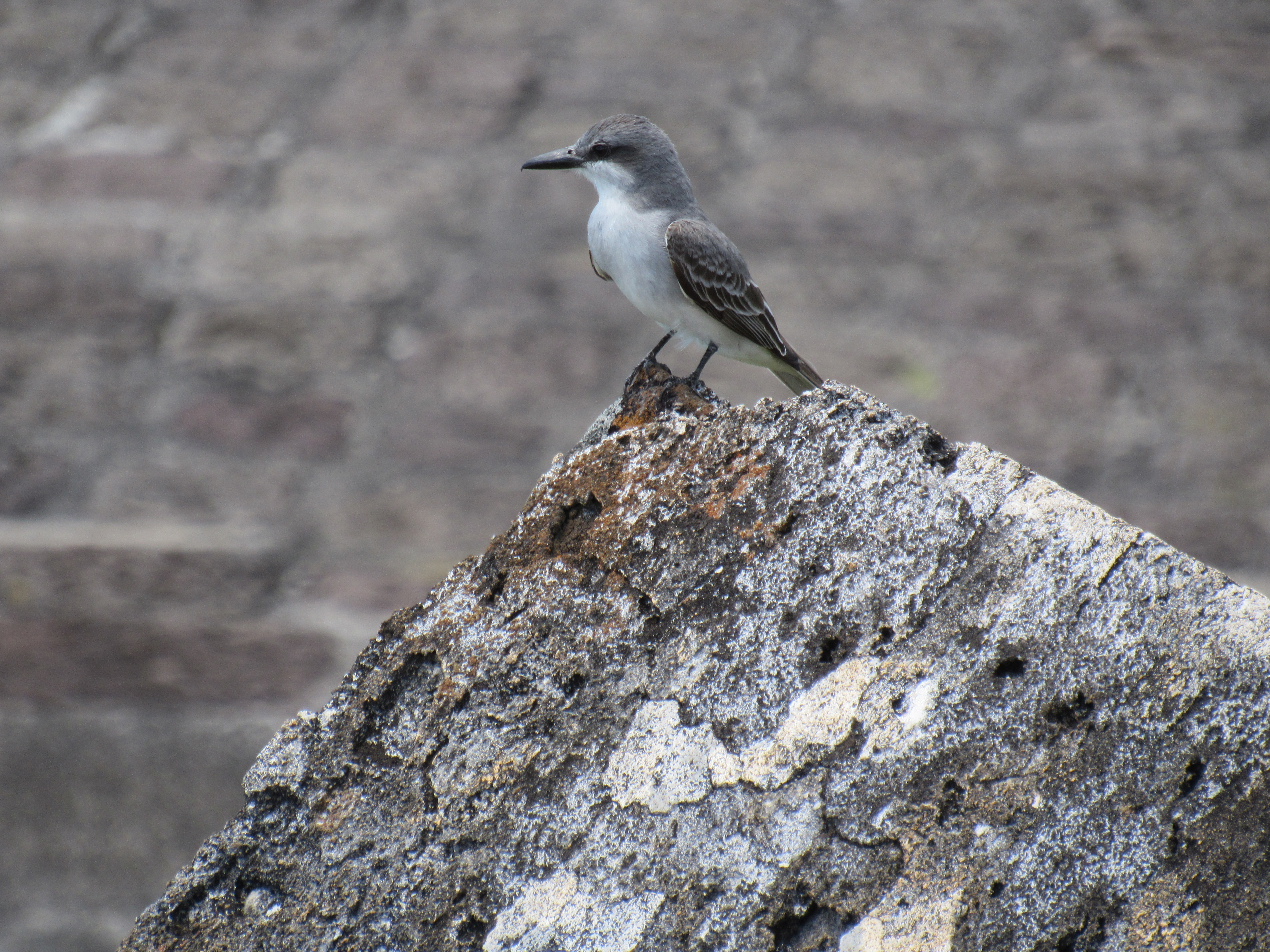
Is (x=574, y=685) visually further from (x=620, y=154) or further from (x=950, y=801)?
(x=620, y=154)

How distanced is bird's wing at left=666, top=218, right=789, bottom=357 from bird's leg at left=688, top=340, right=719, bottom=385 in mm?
104

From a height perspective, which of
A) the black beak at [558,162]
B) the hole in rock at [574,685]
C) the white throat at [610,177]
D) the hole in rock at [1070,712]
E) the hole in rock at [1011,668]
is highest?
the black beak at [558,162]

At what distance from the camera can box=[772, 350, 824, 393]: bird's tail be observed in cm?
430

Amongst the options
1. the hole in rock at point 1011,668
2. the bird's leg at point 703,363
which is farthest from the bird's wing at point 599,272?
the hole in rock at point 1011,668

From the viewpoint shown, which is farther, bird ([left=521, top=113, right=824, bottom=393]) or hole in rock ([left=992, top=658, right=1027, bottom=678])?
bird ([left=521, top=113, right=824, bottom=393])

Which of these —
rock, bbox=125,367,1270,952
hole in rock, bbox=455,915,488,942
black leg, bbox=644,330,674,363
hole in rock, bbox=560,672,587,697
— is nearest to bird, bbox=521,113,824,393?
black leg, bbox=644,330,674,363

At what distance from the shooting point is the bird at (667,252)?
4.18 meters

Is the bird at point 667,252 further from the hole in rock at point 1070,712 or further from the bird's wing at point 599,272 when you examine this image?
the hole in rock at point 1070,712

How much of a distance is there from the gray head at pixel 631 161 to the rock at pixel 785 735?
2.40 meters

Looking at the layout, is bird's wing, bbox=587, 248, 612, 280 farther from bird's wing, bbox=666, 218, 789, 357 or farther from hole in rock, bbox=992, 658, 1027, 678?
hole in rock, bbox=992, 658, 1027, 678

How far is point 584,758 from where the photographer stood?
196 cm

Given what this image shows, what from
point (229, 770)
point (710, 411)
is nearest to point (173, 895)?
point (710, 411)

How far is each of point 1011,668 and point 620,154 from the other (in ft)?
9.99

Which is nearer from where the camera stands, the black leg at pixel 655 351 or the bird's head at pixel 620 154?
the black leg at pixel 655 351
